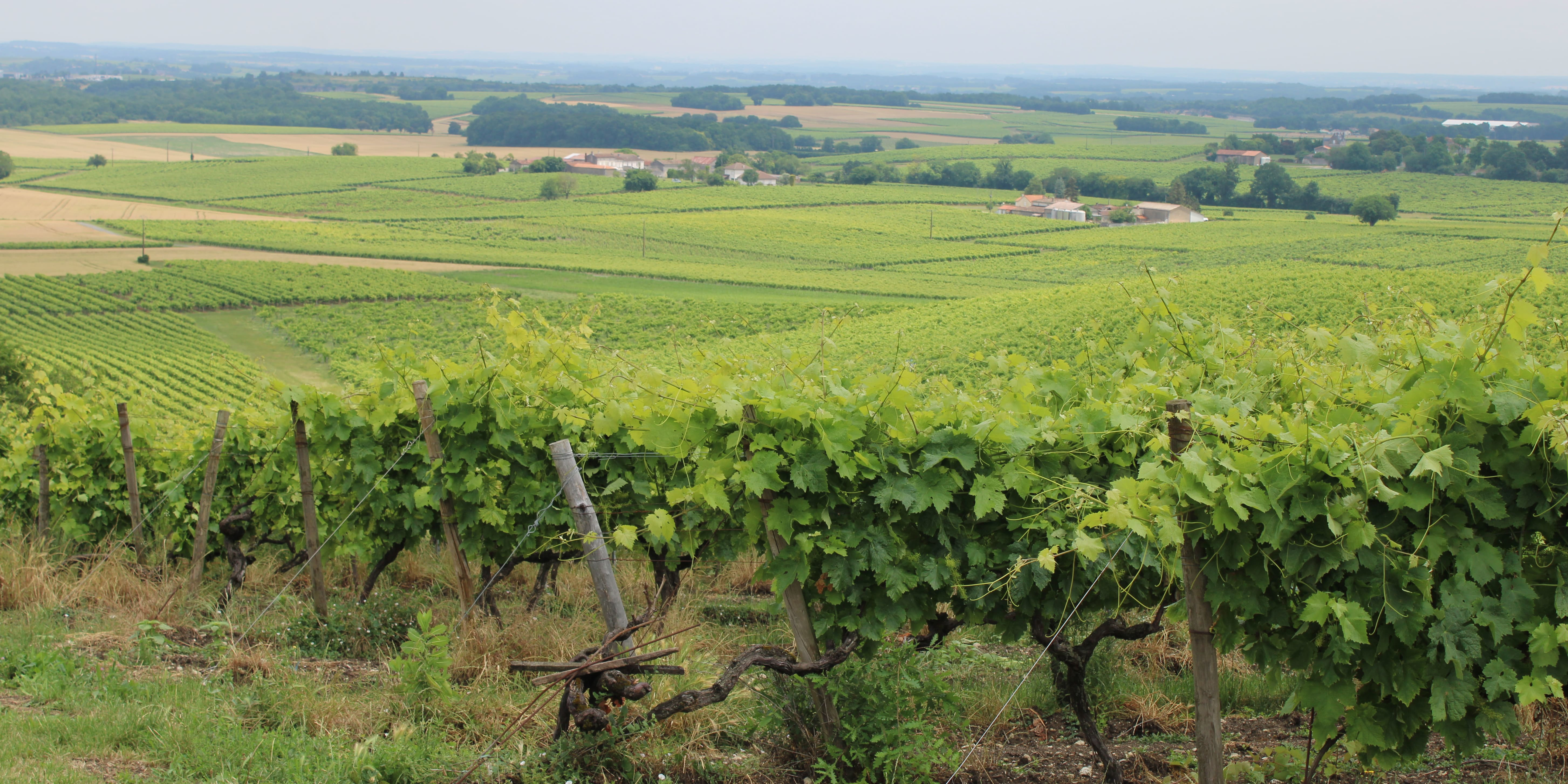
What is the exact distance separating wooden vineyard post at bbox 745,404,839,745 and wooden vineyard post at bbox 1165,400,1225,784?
4.81ft

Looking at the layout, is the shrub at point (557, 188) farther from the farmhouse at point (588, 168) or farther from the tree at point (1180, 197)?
the tree at point (1180, 197)

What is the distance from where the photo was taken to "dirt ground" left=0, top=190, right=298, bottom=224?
313 feet

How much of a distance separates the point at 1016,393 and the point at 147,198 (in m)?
137

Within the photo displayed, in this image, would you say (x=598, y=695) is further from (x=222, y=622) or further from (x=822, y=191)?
(x=822, y=191)

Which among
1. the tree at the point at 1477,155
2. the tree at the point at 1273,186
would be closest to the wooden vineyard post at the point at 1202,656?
the tree at the point at 1273,186

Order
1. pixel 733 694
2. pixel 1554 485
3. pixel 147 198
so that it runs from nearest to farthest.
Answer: pixel 1554 485 → pixel 733 694 → pixel 147 198

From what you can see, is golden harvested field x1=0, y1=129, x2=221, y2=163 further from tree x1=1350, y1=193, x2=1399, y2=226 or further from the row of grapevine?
the row of grapevine

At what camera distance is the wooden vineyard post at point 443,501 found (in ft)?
19.4

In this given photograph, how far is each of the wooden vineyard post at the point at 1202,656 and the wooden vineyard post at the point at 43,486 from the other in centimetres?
909

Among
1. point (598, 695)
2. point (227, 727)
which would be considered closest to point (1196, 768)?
point (598, 695)

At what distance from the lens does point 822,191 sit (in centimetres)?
13750

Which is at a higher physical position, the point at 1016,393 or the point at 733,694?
the point at 1016,393

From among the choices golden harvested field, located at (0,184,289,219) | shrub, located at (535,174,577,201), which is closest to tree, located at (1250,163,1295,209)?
shrub, located at (535,174,577,201)

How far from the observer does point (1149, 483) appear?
139 inches
